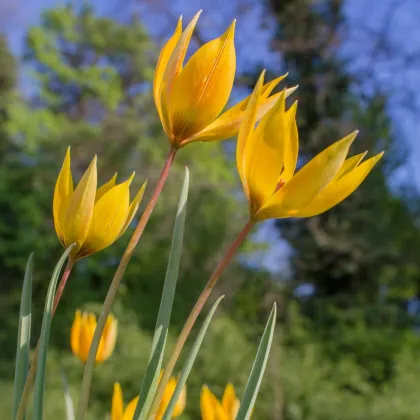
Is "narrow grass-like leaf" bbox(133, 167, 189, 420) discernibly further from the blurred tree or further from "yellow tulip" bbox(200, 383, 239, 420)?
the blurred tree

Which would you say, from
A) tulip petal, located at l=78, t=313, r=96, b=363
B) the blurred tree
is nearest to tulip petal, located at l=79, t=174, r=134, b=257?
tulip petal, located at l=78, t=313, r=96, b=363

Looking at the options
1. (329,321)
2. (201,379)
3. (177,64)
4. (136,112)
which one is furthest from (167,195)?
(177,64)

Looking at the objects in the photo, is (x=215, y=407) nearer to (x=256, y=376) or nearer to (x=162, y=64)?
(x=256, y=376)

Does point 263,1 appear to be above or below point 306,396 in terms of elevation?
above

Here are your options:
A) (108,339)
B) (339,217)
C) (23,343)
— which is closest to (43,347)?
(23,343)

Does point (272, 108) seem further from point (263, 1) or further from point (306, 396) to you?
point (263, 1)

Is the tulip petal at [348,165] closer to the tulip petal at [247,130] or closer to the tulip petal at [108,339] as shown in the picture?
the tulip petal at [247,130]

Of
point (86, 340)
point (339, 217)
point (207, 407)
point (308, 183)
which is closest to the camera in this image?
point (308, 183)
